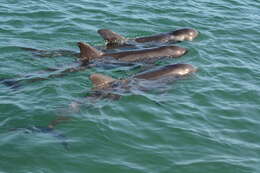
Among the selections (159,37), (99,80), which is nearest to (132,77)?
(99,80)

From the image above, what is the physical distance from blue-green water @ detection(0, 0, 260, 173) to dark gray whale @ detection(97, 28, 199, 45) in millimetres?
409

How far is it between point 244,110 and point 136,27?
284 inches

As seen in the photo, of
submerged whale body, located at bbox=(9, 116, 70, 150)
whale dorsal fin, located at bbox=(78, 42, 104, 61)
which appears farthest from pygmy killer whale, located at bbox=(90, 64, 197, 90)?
submerged whale body, located at bbox=(9, 116, 70, 150)

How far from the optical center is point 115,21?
19125 mm

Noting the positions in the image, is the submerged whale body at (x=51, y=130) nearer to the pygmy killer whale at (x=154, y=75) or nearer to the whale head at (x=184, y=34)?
the pygmy killer whale at (x=154, y=75)

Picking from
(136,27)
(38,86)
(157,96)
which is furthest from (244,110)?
Result: (136,27)

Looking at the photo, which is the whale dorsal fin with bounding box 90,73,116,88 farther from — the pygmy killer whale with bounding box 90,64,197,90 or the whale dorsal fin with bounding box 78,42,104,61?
the whale dorsal fin with bounding box 78,42,104,61

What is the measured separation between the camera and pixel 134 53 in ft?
51.3

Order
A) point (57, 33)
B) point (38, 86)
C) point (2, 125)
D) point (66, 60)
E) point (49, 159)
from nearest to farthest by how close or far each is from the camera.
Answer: point (49, 159) → point (2, 125) → point (38, 86) → point (66, 60) → point (57, 33)

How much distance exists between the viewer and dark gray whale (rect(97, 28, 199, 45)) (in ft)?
54.0

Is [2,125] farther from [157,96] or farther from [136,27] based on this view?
[136,27]

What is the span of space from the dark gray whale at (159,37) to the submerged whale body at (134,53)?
1.02 meters

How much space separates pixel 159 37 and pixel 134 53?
217 cm

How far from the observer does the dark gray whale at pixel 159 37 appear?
16453mm
